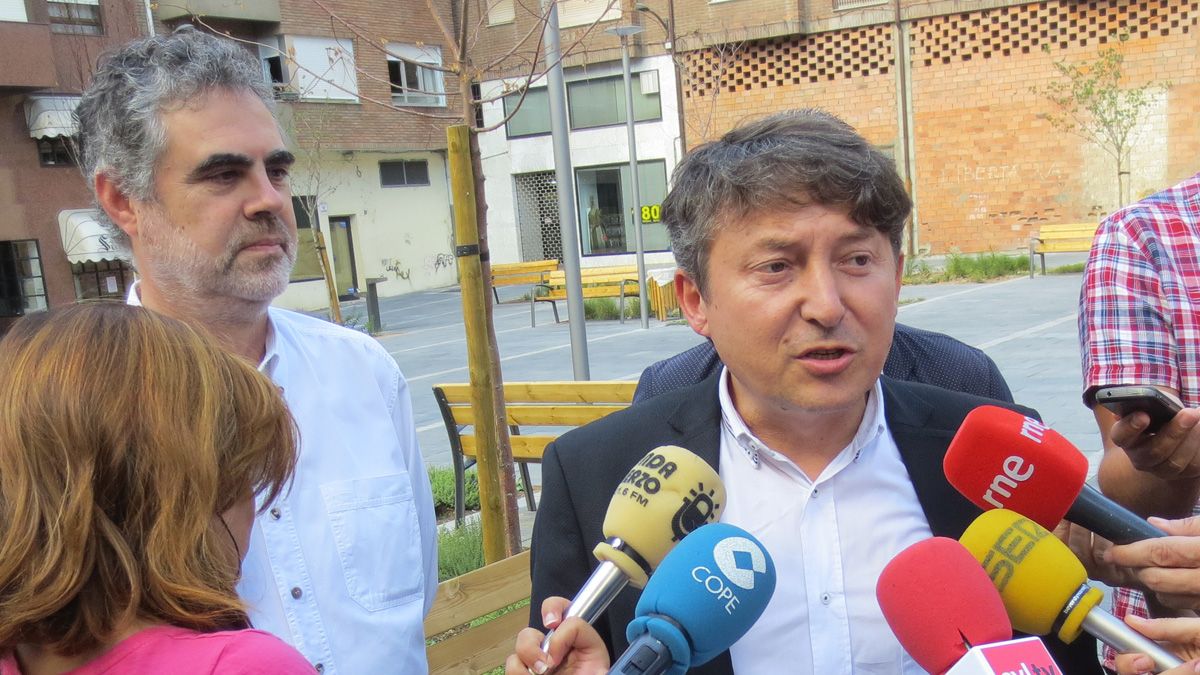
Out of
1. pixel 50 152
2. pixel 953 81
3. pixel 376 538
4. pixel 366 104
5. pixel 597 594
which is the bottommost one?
pixel 376 538

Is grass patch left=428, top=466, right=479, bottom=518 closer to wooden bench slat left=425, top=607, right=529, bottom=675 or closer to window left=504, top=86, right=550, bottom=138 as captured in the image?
wooden bench slat left=425, top=607, right=529, bottom=675

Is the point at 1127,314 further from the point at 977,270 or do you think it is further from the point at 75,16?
the point at 75,16

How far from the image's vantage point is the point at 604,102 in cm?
A: 2855

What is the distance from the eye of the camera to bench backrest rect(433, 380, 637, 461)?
6012 millimetres

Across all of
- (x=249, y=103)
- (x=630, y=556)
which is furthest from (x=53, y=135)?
(x=630, y=556)

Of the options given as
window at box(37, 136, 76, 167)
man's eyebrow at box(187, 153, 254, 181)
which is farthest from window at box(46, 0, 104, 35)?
man's eyebrow at box(187, 153, 254, 181)

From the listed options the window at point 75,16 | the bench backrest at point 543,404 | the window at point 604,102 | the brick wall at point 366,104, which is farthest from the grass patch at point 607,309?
→ the bench backrest at point 543,404

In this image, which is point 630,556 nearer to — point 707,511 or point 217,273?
point 707,511

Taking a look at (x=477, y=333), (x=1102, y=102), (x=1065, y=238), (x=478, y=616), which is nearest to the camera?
(x=478, y=616)

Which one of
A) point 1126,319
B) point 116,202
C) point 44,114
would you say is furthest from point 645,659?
point 44,114

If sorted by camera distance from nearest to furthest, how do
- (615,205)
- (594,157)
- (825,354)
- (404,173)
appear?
(825,354) → (594,157) → (615,205) → (404,173)

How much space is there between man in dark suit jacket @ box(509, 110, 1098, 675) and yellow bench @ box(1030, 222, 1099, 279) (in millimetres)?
17220

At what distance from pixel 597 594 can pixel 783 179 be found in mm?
793

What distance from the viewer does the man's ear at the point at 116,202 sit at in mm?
2426
